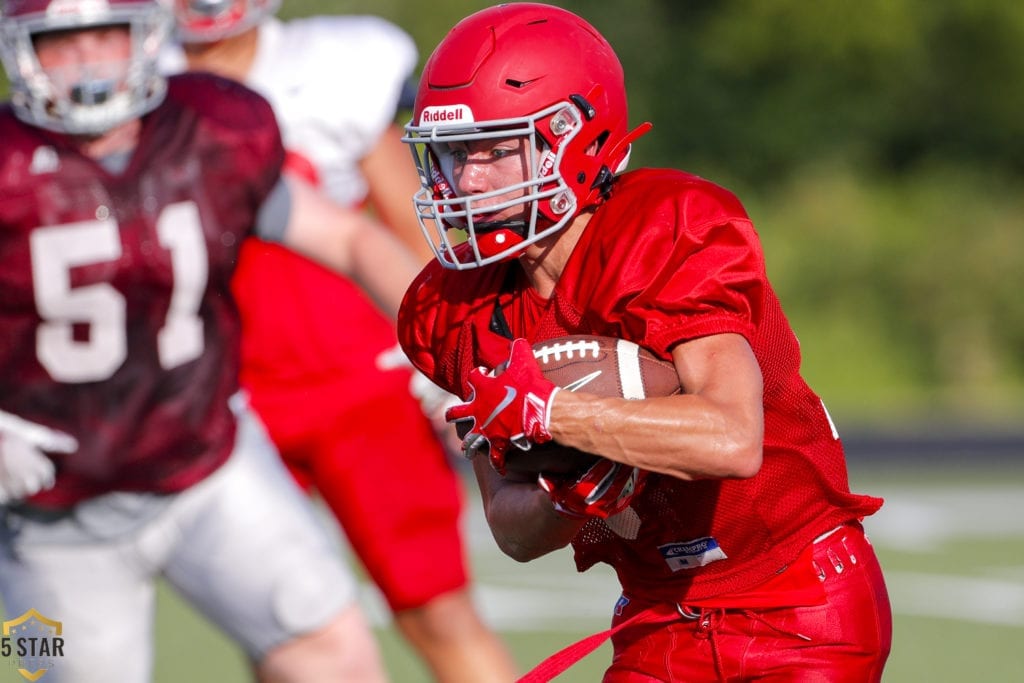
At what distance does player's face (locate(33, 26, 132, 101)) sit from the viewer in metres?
3.37

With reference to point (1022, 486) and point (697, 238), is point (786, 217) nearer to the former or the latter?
point (1022, 486)

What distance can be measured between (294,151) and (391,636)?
7.10 ft

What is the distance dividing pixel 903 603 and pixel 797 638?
3933mm

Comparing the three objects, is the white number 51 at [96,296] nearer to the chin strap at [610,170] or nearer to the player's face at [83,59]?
the player's face at [83,59]

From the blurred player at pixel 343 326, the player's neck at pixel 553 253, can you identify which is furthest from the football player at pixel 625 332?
the blurred player at pixel 343 326

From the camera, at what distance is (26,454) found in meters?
3.34

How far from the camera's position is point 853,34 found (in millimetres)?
15945

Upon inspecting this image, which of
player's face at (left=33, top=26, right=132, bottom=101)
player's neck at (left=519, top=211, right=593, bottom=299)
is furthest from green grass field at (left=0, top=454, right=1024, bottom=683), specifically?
player's neck at (left=519, top=211, right=593, bottom=299)

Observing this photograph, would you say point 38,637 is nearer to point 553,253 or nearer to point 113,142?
point 113,142

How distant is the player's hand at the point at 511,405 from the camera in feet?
7.61

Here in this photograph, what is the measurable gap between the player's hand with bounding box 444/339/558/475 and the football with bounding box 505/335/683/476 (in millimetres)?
37

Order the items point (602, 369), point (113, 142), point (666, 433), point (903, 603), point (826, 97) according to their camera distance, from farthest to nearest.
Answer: point (826, 97), point (903, 603), point (113, 142), point (602, 369), point (666, 433)

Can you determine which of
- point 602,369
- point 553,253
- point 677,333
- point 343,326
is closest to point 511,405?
point 602,369

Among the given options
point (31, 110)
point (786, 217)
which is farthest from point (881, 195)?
point (31, 110)
